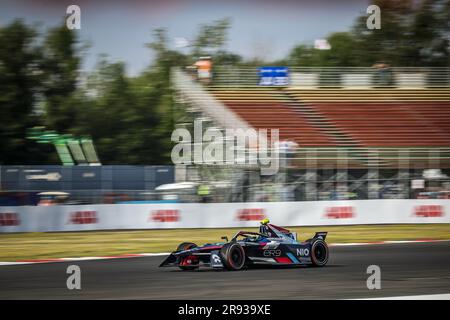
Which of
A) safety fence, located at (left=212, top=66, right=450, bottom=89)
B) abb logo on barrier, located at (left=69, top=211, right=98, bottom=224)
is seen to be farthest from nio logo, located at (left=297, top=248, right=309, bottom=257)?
safety fence, located at (left=212, top=66, right=450, bottom=89)

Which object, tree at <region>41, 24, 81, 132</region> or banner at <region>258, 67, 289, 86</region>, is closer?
banner at <region>258, 67, 289, 86</region>

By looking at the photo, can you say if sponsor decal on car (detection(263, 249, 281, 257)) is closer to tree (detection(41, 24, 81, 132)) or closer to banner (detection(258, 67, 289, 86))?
banner (detection(258, 67, 289, 86))

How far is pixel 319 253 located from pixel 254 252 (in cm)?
116

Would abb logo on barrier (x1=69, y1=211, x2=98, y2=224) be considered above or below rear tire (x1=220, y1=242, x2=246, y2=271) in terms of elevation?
below

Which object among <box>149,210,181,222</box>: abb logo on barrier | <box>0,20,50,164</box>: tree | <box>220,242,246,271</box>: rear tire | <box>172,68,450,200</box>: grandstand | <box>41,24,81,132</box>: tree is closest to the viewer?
<box>220,242,246,271</box>: rear tire

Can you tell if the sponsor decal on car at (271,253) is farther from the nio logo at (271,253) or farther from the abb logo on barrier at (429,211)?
the abb logo on barrier at (429,211)

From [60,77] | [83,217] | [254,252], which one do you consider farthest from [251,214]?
[60,77]

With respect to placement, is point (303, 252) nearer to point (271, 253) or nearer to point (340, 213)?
point (271, 253)

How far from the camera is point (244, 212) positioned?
20.9 meters

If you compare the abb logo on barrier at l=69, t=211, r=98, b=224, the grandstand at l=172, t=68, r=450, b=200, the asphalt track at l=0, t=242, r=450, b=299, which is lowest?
the abb logo on barrier at l=69, t=211, r=98, b=224

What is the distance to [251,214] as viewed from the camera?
823 inches

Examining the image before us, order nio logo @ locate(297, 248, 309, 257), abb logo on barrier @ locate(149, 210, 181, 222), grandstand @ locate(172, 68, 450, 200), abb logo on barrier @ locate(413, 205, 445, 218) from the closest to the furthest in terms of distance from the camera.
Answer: nio logo @ locate(297, 248, 309, 257) < abb logo on barrier @ locate(149, 210, 181, 222) < abb logo on barrier @ locate(413, 205, 445, 218) < grandstand @ locate(172, 68, 450, 200)

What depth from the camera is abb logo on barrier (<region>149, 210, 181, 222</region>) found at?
20.8 metres
